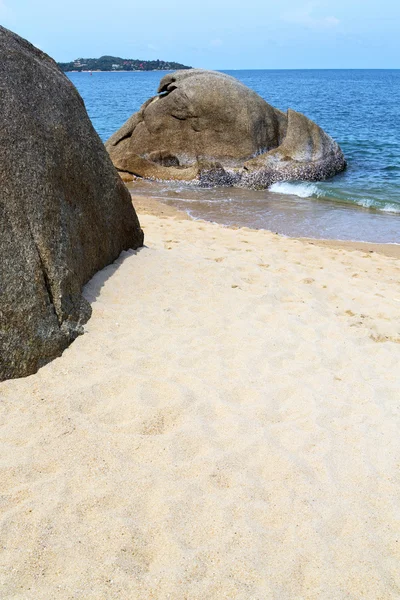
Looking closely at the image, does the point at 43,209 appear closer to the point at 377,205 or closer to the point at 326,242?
the point at 326,242

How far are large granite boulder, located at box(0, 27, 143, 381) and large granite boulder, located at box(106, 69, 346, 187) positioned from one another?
9.13 meters

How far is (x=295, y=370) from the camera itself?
3.98 meters

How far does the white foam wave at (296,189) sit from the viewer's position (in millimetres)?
13125

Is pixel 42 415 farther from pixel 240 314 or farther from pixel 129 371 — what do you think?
pixel 240 314

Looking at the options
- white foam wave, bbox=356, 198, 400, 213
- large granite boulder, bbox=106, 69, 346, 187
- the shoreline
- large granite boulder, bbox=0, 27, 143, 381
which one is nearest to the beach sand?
large granite boulder, bbox=0, 27, 143, 381

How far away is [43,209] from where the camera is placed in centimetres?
399

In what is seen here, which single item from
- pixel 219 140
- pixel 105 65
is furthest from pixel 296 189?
pixel 105 65

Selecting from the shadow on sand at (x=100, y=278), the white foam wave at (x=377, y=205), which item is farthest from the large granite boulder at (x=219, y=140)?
the shadow on sand at (x=100, y=278)

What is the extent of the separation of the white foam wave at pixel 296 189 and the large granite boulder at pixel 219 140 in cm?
23

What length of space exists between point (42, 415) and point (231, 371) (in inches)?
51.8

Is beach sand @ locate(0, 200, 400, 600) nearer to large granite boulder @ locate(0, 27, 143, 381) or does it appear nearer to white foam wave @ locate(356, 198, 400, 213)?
large granite boulder @ locate(0, 27, 143, 381)

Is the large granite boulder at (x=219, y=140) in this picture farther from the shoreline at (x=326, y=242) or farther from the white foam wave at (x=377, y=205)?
the shoreline at (x=326, y=242)

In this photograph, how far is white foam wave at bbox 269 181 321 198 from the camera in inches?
517

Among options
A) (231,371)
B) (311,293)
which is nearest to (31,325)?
(231,371)
